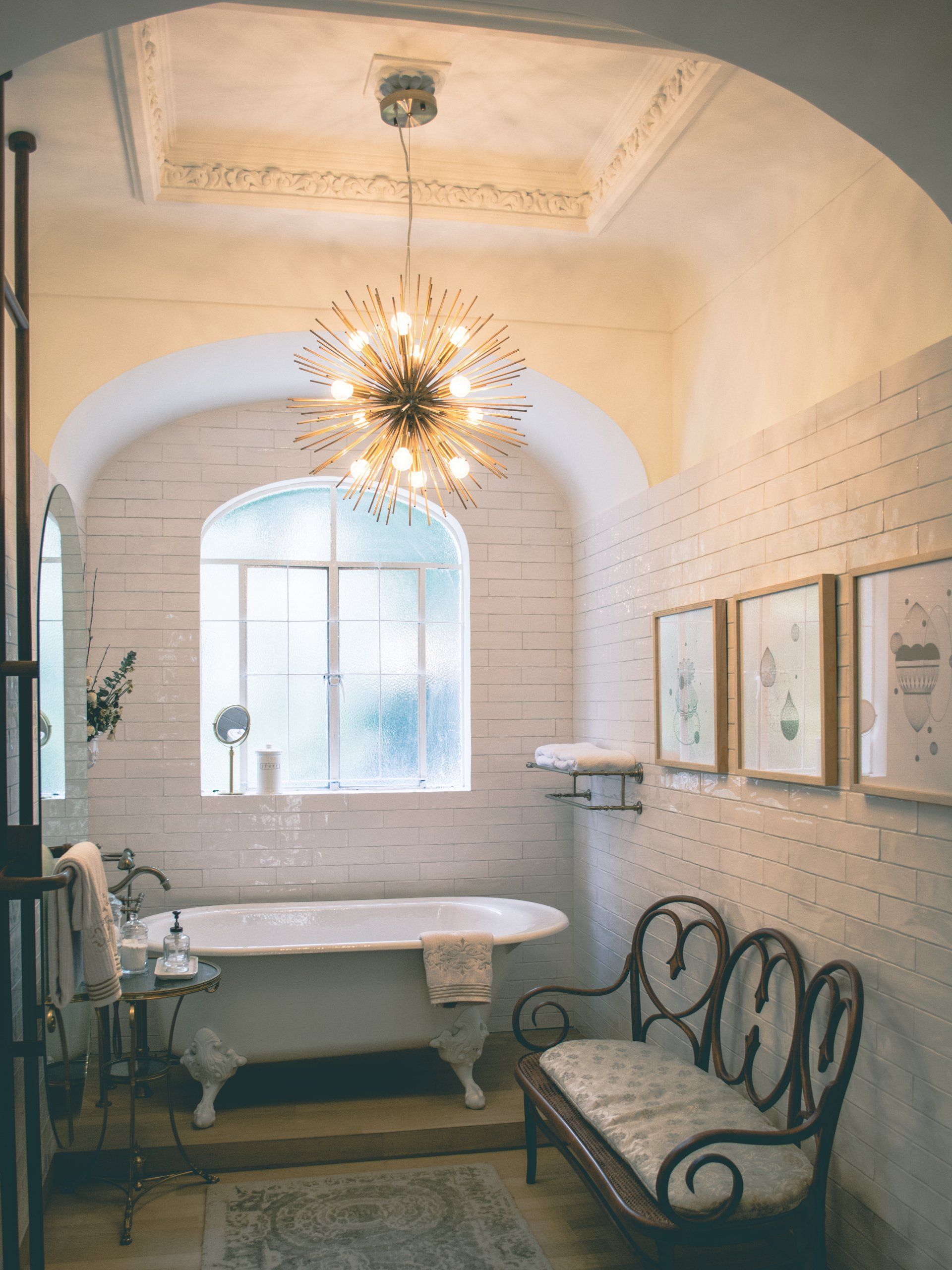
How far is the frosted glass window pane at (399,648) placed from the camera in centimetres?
530

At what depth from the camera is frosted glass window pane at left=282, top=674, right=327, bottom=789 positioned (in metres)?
5.17

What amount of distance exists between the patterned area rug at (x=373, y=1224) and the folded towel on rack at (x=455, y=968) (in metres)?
0.59

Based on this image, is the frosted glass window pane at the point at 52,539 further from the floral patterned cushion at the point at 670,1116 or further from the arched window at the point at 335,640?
the floral patterned cushion at the point at 670,1116

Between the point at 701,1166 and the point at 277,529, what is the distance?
366 centimetres

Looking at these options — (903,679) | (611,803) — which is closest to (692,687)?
(611,803)

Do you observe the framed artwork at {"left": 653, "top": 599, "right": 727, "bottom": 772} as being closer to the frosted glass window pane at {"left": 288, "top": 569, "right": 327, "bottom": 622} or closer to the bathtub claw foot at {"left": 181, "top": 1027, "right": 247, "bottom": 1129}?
the frosted glass window pane at {"left": 288, "top": 569, "right": 327, "bottom": 622}

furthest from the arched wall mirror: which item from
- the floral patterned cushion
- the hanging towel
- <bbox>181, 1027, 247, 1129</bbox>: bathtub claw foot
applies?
the floral patterned cushion

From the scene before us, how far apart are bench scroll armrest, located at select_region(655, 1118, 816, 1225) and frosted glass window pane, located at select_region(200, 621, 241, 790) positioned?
318 centimetres

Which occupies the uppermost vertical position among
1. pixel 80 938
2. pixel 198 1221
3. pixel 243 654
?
pixel 243 654

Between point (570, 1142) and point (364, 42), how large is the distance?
317 centimetres

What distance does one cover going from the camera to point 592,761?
4277mm

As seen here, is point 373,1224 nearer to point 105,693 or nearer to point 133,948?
point 133,948

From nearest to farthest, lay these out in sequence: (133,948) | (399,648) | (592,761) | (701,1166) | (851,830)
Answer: (701,1166) < (851,830) < (133,948) < (592,761) < (399,648)

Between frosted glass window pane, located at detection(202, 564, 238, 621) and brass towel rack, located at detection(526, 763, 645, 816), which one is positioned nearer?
brass towel rack, located at detection(526, 763, 645, 816)
